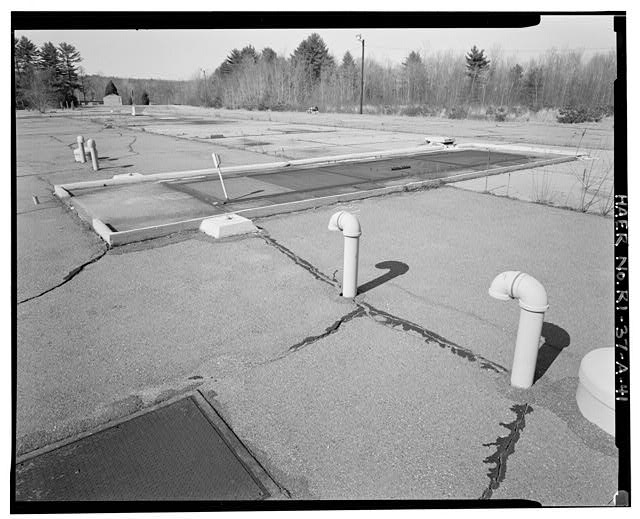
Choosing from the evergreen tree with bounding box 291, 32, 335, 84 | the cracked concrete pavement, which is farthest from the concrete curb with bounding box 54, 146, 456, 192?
the cracked concrete pavement

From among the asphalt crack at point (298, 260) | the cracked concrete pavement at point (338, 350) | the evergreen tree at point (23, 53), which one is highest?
the evergreen tree at point (23, 53)

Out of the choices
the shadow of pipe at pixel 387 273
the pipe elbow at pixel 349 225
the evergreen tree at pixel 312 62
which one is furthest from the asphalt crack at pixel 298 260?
the evergreen tree at pixel 312 62

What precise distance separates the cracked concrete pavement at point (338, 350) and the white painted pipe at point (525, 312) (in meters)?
0.15

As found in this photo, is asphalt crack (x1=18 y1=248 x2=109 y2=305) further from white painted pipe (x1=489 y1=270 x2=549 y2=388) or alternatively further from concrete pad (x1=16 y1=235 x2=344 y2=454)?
white painted pipe (x1=489 y1=270 x2=549 y2=388)

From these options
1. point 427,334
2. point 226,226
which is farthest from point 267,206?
point 427,334

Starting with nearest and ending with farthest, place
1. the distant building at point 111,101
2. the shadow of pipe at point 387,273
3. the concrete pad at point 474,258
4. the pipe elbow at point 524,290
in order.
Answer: the pipe elbow at point 524,290
the concrete pad at point 474,258
the shadow of pipe at point 387,273
the distant building at point 111,101

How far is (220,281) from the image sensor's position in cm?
483

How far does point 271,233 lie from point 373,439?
4.19 metres

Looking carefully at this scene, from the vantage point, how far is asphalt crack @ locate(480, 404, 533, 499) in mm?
2346

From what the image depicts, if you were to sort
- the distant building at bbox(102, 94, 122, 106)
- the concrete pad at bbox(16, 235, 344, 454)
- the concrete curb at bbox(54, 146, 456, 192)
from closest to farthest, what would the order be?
1. the concrete pad at bbox(16, 235, 344, 454)
2. the concrete curb at bbox(54, 146, 456, 192)
3. the distant building at bbox(102, 94, 122, 106)

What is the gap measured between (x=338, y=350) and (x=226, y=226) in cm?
325

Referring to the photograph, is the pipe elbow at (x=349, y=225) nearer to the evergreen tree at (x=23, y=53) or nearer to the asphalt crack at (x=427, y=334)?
the asphalt crack at (x=427, y=334)

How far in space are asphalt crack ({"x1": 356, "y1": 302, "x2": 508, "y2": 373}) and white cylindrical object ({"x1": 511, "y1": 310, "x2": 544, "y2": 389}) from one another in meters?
0.22

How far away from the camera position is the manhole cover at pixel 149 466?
2.30 m
